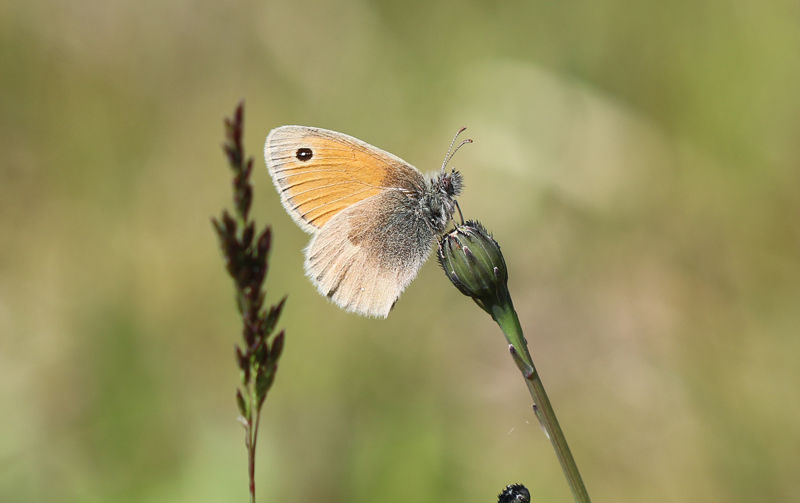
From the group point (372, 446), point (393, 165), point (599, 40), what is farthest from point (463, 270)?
point (599, 40)

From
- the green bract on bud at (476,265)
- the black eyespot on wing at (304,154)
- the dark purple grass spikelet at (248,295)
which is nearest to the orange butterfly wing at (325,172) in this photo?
the black eyespot on wing at (304,154)

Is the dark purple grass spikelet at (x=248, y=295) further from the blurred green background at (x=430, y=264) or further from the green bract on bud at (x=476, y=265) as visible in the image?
the blurred green background at (x=430, y=264)

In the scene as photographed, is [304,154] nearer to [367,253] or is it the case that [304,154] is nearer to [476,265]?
[367,253]

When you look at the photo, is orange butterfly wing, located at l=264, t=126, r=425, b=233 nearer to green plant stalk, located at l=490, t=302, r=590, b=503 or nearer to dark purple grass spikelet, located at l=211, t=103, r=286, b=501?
green plant stalk, located at l=490, t=302, r=590, b=503

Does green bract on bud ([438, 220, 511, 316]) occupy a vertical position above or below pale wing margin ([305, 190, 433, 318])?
below

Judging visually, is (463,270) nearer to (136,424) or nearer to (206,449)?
(206,449)

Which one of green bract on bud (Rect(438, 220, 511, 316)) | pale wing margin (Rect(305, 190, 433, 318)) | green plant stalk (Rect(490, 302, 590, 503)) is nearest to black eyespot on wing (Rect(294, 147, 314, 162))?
pale wing margin (Rect(305, 190, 433, 318))
